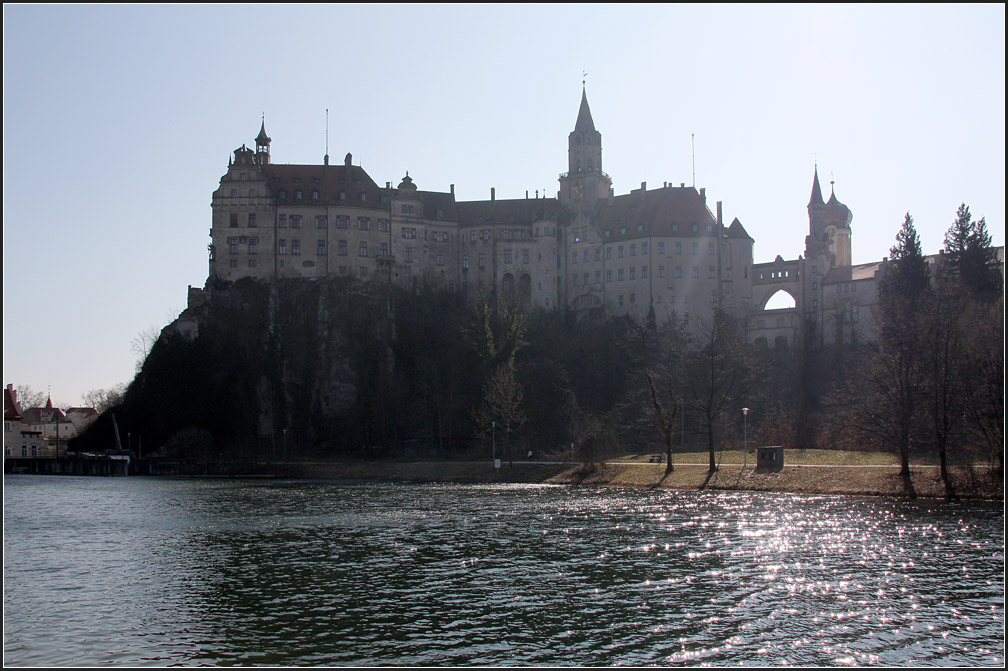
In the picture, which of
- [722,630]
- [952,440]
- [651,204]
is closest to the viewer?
[722,630]

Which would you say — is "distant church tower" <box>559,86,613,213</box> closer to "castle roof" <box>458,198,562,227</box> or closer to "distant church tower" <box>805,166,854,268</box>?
"castle roof" <box>458,198,562,227</box>

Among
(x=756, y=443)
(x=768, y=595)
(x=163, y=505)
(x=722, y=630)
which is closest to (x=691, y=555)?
(x=768, y=595)

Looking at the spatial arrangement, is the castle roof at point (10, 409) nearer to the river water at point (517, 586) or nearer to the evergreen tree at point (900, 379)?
the river water at point (517, 586)

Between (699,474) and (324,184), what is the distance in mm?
67585

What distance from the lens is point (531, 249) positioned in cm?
11488

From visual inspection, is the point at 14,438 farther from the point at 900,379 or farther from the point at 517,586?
the point at 517,586

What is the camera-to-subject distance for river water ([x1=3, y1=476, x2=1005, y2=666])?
1889cm

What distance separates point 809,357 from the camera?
105938 mm

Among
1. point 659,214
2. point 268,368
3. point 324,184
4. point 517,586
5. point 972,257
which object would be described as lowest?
point 517,586

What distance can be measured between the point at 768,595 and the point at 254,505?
33.1 metres

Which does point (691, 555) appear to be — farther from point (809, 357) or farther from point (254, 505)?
point (809, 357)

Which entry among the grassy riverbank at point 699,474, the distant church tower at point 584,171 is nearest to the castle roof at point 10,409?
the grassy riverbank at point 699,474

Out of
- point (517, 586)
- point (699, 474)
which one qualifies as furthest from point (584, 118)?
point (517, 586)

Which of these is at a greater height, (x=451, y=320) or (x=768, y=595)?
(x=451, y=320)
